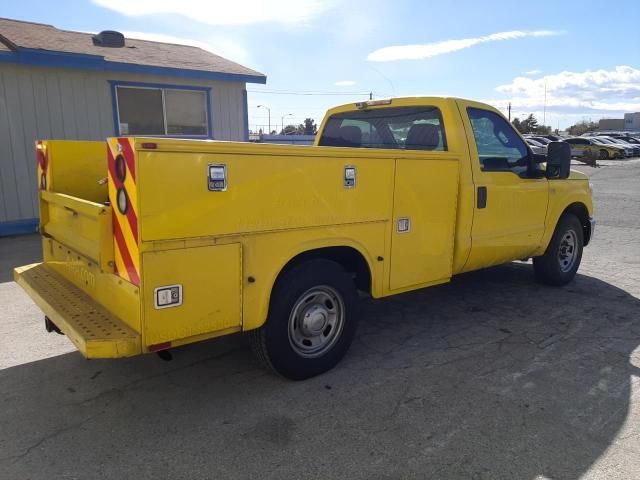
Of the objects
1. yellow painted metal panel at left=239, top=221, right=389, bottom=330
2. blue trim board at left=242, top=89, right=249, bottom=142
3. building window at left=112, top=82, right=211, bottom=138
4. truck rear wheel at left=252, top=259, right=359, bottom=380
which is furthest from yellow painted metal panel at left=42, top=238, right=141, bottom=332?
blue trim board at left=242, top=89, right=249, bottom=142

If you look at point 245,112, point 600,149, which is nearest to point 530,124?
point 600,149

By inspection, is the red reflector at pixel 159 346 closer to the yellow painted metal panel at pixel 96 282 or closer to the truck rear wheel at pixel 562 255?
the yellow painted metal panel at pixel 96 282

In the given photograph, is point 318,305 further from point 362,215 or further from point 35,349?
point 35,349

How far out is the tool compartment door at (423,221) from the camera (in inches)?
154

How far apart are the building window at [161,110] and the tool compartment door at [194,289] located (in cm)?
840

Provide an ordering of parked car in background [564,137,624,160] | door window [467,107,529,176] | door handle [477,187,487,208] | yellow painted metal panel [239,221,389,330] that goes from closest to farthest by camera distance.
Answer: yellow painted metal panel [239,221,389,330], door handle [477,187,487,208], door window [467,107,529,176], parked car in background [564,137,624,160]

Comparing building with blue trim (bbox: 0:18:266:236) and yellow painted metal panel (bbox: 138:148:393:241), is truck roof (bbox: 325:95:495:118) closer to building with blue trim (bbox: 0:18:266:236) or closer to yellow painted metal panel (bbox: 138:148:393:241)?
yellow painted metal panel (bbox: 138:148:393:241)

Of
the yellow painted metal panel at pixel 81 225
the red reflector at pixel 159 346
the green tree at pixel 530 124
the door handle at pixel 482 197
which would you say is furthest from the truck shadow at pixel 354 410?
the green tree at pixel 530 124

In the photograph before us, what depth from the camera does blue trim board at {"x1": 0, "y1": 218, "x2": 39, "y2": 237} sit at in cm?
912

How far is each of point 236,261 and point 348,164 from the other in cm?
109

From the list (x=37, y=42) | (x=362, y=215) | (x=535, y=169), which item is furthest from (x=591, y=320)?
(x=37, y=42)

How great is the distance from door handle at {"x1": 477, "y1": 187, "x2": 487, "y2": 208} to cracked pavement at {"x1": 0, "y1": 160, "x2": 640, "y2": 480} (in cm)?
121

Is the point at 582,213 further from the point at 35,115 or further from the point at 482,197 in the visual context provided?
the point at 35,115

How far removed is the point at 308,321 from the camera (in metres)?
3.56
